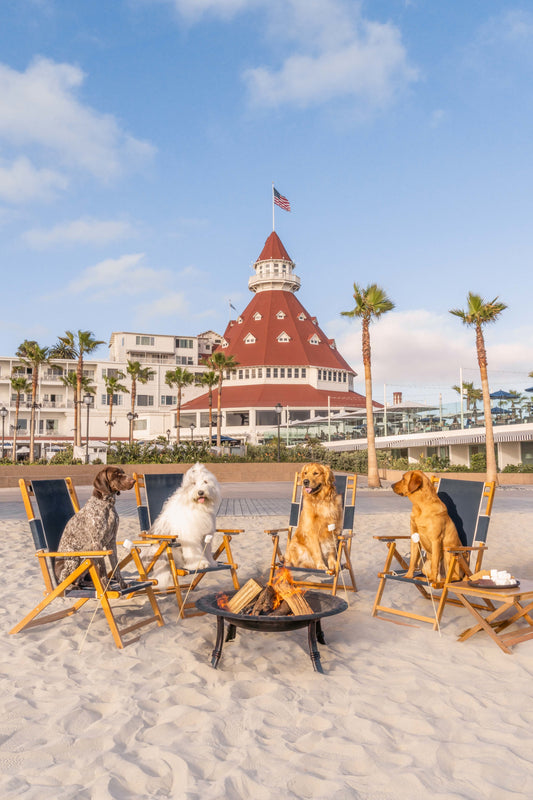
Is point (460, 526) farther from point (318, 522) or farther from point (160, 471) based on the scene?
point (160, 471)

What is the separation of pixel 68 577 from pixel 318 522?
2.75 m

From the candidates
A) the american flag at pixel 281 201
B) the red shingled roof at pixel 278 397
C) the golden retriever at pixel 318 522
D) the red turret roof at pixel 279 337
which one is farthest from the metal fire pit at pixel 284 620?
the american flag at pixel 281 201

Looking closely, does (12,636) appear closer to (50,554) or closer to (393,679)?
(50,554)

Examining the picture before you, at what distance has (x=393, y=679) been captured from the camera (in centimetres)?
422

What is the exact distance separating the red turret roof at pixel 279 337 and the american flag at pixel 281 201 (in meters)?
9.48

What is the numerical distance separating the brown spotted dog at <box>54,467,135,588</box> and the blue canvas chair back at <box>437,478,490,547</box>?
324 centimetres

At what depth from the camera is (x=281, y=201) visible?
64.5m

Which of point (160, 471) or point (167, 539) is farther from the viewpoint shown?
point (160, 471)

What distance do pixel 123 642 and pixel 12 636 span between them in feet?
3.09

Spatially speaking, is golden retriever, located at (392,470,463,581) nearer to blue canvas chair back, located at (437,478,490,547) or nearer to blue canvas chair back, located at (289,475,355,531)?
blue canvas chair back, located at (437,478,490,547)

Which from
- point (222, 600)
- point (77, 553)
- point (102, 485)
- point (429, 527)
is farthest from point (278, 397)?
point (222, 600)

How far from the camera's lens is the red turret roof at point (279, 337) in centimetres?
6262

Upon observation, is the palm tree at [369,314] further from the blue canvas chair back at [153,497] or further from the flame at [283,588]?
the flame at [283,588]

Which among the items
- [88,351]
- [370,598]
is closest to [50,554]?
[370,598]
